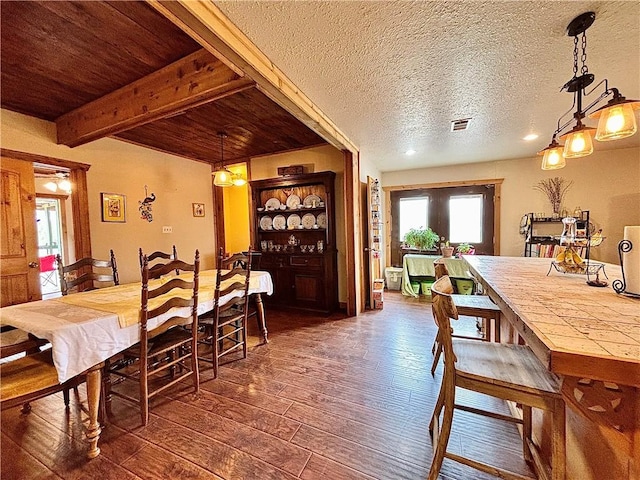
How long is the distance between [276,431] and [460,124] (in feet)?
11.2

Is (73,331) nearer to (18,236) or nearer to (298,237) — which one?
(18,236)

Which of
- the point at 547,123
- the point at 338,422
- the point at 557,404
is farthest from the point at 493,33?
the point at 338,422

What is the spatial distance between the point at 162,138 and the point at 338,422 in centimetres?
386

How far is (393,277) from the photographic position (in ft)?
17.5

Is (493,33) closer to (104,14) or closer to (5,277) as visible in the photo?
(104,14)

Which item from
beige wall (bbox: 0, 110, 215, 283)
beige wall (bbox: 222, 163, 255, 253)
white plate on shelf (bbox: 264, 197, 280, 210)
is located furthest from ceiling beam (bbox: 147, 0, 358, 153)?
beige wall (bbox: 222, 163, 255, 253)

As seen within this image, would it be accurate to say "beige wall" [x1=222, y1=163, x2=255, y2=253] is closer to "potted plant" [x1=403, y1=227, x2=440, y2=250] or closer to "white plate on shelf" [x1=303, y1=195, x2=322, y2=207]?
"white plate on shelf" [x1=303, y1=195, x2=322, y2=207]

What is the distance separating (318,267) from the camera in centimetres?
396

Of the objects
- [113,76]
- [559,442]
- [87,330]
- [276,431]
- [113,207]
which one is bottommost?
[276,431]

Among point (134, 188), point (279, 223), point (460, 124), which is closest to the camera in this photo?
point (460, 124)

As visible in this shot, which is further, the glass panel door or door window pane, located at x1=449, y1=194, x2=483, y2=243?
the glass panel door

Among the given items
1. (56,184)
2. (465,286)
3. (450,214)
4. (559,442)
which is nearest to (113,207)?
(56,184)

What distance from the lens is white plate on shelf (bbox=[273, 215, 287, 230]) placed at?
4367mm

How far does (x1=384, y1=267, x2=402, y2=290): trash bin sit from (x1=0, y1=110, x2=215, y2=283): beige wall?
132 inches
